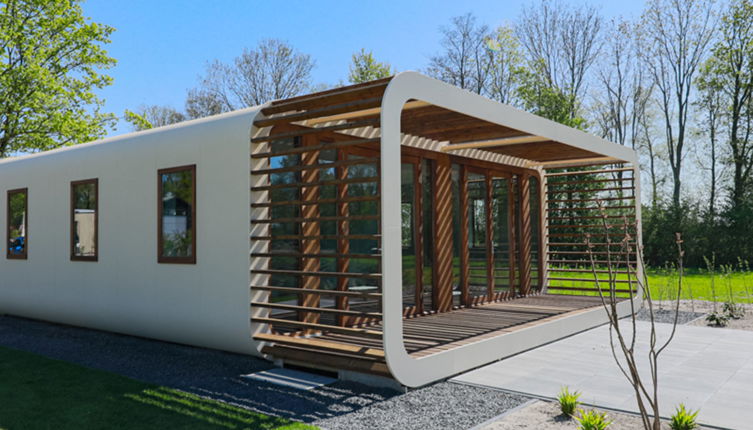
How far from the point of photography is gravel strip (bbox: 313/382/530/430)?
430 centimetres

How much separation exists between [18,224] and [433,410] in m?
9.00

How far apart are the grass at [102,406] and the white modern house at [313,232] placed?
1.14 meters

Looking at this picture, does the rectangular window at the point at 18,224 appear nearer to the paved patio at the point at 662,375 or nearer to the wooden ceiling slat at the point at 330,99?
the wooden ceiling slat at the point at 330,99

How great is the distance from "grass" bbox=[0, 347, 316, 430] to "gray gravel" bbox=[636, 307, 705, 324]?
739 centimetres

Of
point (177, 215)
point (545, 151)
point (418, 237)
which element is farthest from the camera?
point (545, 151)

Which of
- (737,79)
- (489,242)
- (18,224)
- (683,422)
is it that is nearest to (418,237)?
(489,242)

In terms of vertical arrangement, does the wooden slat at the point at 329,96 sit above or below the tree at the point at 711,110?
below

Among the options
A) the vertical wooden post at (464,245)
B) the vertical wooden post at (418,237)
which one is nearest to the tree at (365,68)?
the vertical wooden post at (464,245)

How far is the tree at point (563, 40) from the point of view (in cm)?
2462

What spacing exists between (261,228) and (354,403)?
2.22 metres

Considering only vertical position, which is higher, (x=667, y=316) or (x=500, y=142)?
(x=500, y=142)

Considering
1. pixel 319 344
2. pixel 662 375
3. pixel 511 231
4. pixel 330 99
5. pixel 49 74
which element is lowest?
pixel 662 375

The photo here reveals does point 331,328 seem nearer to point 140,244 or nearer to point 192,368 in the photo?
point 192,368

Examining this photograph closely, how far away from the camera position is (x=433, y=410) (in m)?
4.66
